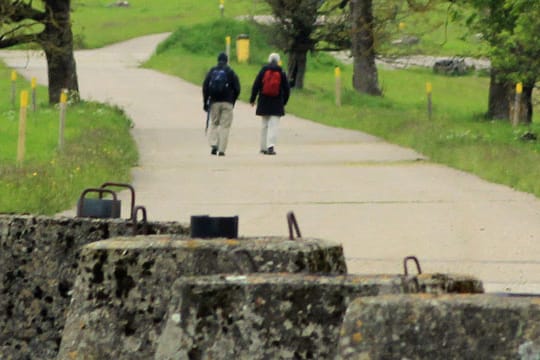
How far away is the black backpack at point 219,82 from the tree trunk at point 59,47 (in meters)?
8.95

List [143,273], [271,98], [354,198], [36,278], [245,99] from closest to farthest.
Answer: [143,273] → [36,278] → [354,198] → [271,98] → [245,99]

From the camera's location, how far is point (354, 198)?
70.0 ft

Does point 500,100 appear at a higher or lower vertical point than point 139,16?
higher

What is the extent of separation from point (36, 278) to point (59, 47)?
31.2 meters

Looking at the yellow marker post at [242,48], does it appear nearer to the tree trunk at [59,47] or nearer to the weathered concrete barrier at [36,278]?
the tree trunk at [59,47]

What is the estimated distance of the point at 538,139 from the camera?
32.5 metres

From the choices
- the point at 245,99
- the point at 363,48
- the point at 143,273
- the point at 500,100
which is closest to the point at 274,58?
the point at 500,100

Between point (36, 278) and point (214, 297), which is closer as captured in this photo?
point (214, 297)

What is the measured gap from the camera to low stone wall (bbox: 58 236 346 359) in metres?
6.36

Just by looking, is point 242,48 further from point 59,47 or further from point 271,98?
Result: point 271,98

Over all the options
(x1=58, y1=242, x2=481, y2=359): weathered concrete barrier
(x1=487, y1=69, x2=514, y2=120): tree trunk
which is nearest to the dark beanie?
(x1=487, y1=69, x2=514, y2=120): tree trunk

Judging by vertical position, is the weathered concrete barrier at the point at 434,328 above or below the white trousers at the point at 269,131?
above

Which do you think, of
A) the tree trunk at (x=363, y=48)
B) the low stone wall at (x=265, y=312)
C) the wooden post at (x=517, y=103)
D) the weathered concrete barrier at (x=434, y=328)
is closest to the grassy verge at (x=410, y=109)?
the wooden post at (x=517, y=103)

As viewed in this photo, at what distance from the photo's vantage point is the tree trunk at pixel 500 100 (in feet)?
133
